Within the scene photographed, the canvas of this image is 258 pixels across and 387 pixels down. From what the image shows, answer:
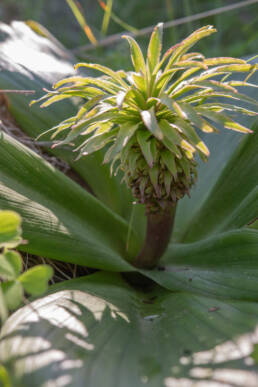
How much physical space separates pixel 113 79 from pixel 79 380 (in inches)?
20.5

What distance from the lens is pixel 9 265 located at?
52cm

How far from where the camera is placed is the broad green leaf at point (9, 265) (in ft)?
1.71

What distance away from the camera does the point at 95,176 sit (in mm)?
1172

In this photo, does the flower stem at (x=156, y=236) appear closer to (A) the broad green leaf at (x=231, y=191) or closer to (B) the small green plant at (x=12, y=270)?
(A) the broad green leaf at (x=231, y=191)

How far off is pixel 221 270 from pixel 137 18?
2.03 meters

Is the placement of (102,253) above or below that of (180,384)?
above

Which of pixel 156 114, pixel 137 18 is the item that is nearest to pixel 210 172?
pixel 156 114

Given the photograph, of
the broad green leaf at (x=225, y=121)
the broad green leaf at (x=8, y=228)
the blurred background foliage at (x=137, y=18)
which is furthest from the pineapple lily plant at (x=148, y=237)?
the blurred background foliage at (x=137, y=18)

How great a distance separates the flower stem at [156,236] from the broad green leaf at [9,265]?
365mm

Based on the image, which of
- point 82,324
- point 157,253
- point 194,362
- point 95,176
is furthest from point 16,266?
point 95,176

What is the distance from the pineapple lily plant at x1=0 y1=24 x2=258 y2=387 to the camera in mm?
521

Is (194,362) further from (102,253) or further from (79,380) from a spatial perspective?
(102,253)

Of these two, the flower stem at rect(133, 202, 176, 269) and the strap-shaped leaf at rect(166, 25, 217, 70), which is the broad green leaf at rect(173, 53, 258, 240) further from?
the strap-shaped leaf at rect(166, 25, 217, 70)

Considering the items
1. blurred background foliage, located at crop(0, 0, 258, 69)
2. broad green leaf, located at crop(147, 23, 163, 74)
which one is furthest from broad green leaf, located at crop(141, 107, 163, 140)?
blurred background foliage, located at crop(0, 0, 258, 69)
